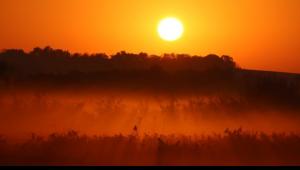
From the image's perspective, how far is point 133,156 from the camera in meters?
83.4

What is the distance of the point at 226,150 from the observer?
300 ft

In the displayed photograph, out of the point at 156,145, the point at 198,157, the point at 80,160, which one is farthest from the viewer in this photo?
the point at 156,145

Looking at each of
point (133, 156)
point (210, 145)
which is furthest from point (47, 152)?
point (210, 145)

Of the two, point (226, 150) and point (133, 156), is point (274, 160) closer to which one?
point (226, 150)

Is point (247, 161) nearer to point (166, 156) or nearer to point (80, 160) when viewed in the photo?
point (166, 156)

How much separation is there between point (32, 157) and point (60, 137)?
35.2 feet

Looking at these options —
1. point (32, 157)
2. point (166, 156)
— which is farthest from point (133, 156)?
point (32, 157)

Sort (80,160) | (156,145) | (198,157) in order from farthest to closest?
(156,145) < (198,157) < (80,160)

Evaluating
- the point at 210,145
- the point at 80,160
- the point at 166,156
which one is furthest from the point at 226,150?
the point at 80,160

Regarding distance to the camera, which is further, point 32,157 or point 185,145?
point 185,145

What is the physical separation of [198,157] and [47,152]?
15645mm

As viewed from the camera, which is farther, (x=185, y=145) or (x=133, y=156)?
(x=185, y=145)

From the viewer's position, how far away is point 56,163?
277 feet

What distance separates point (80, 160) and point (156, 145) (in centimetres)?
1411
